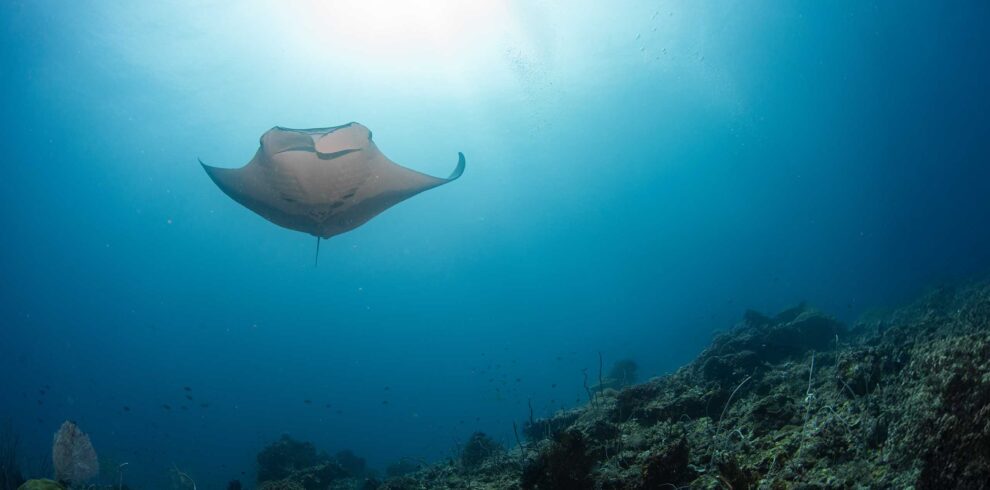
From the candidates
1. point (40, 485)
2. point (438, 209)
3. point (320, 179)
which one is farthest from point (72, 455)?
point (438, 209)

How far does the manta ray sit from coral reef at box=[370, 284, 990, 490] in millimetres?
4556

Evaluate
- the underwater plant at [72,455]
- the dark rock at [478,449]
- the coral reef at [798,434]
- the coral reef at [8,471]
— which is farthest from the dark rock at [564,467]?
the coral reef at [8,471]

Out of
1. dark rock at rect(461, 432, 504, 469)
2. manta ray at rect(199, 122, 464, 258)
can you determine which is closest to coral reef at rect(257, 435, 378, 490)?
dark rock at rect(461, 432, 504, 469)

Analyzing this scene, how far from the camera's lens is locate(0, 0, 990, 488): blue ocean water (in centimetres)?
2778

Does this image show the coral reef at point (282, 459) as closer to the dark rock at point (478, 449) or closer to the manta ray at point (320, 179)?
the dark rock at point (478, 449)

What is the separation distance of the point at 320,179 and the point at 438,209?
178 ft

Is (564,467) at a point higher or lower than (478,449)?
lower

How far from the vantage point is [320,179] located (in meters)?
6.71

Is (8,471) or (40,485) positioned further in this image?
(8,471)

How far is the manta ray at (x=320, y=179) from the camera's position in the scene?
6324 millimetres

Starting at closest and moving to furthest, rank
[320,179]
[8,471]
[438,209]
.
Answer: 1. [320,179]
2. [8,471]
3. [438,209]

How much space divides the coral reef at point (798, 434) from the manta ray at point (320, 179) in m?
4.56

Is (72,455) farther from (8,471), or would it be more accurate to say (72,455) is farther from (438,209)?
(438,209)

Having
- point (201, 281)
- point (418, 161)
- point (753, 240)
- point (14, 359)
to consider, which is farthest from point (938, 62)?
point (14, 359)
